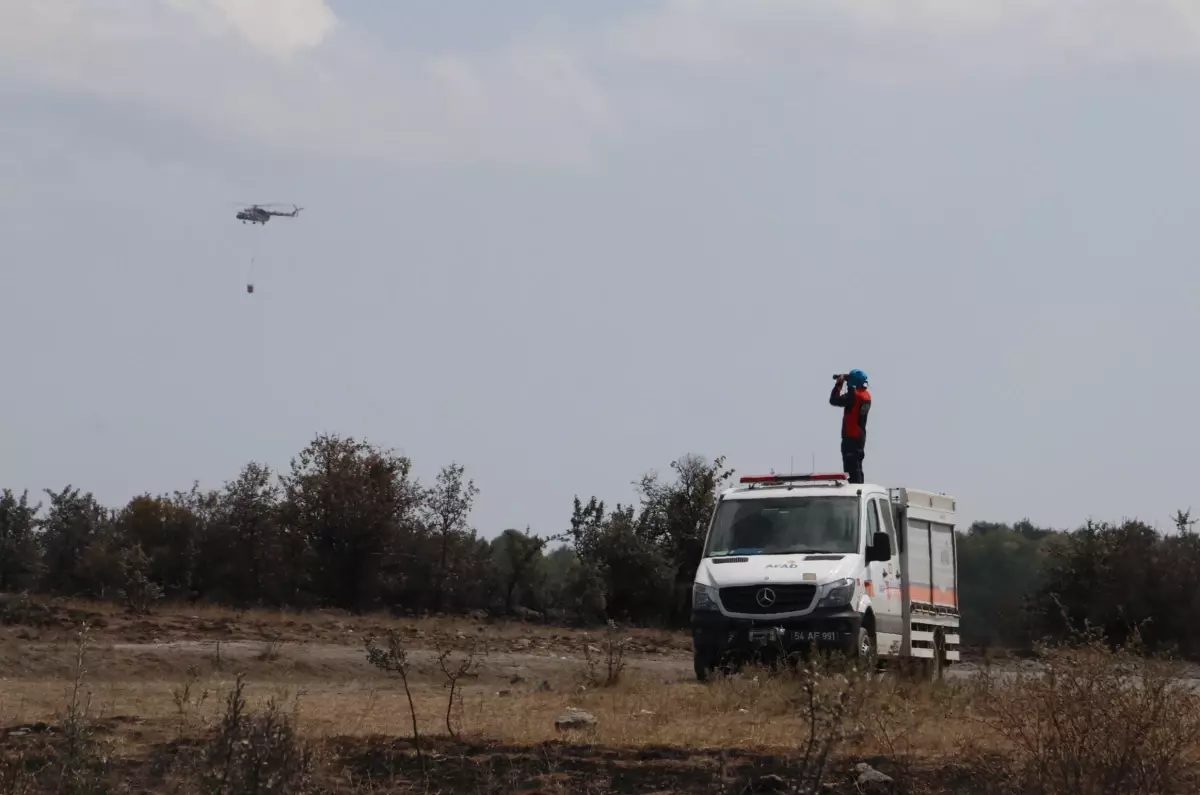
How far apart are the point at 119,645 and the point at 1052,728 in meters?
15.2

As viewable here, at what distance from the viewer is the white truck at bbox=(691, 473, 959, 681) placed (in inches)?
675

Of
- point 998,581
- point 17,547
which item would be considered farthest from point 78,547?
point 998,581

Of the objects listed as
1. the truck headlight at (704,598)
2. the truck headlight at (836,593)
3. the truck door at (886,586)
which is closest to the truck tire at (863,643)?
the truck door at (886,586)

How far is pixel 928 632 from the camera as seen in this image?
65.0 ft

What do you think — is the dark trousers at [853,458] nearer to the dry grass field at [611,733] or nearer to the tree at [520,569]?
the dry grass field at [611,733]

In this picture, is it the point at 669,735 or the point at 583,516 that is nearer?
the point at 669,735

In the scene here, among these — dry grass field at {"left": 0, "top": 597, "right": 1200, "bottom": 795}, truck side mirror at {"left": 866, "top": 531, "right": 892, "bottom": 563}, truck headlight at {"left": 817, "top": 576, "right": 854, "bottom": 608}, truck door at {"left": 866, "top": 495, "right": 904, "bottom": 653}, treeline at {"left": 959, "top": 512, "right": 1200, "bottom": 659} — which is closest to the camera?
dry grass field at {"left": 0, "top": 597, "right": 1200, "bottom": 795}

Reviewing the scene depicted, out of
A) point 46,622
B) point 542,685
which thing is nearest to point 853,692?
point 542,685

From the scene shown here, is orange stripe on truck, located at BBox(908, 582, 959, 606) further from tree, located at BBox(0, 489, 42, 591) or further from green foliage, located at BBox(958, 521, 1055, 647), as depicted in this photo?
tree, located at BBox(0, 489, 42, 591)

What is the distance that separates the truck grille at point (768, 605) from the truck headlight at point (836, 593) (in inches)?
5.0

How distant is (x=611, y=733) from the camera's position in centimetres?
1255

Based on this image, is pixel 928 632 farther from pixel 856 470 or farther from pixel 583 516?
pixel 583 516

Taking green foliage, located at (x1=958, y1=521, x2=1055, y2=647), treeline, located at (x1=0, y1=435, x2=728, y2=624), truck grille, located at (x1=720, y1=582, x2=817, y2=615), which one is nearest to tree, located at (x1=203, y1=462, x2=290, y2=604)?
treeline, located at (x1=0, y1=435, x2=728, y2=624)

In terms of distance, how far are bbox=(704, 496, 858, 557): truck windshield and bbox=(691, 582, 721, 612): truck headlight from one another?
643 millimetres
